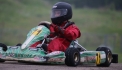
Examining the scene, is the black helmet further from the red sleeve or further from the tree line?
the tree line

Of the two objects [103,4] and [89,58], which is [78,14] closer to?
[103,4]

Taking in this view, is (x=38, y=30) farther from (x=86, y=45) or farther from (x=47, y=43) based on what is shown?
(x=86, y=45)

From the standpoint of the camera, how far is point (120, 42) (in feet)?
92.2

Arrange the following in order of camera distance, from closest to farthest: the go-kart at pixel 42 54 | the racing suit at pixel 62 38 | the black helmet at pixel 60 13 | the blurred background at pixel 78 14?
1. the go-kart at pixel 42 54
2. the racing suit at pixel 62 38
3. the black helmet at pixel 60 13
4. the blurred background at pixel 78 14

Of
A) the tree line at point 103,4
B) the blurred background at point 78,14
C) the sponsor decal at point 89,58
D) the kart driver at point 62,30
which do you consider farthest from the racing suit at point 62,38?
the tree line at point 103,4

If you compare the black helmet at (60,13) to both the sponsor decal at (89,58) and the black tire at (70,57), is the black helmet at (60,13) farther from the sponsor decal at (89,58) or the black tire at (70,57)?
the black tire at (70,57)

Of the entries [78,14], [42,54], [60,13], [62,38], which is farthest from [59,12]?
[78,14]

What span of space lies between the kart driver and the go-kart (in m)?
0.18

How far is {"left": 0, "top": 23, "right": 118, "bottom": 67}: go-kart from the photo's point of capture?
10.6 meters

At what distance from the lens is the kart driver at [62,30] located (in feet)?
37.1

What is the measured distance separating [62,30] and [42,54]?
0.89 metres

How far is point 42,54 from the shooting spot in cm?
1070

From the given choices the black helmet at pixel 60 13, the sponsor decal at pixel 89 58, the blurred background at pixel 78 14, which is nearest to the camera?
the sponsor decal at pixel 89 58

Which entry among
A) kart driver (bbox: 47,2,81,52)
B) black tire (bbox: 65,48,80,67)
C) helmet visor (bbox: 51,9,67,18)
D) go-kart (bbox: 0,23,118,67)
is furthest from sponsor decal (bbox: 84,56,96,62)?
helmet visor (bbox: 51,9,67,18)
